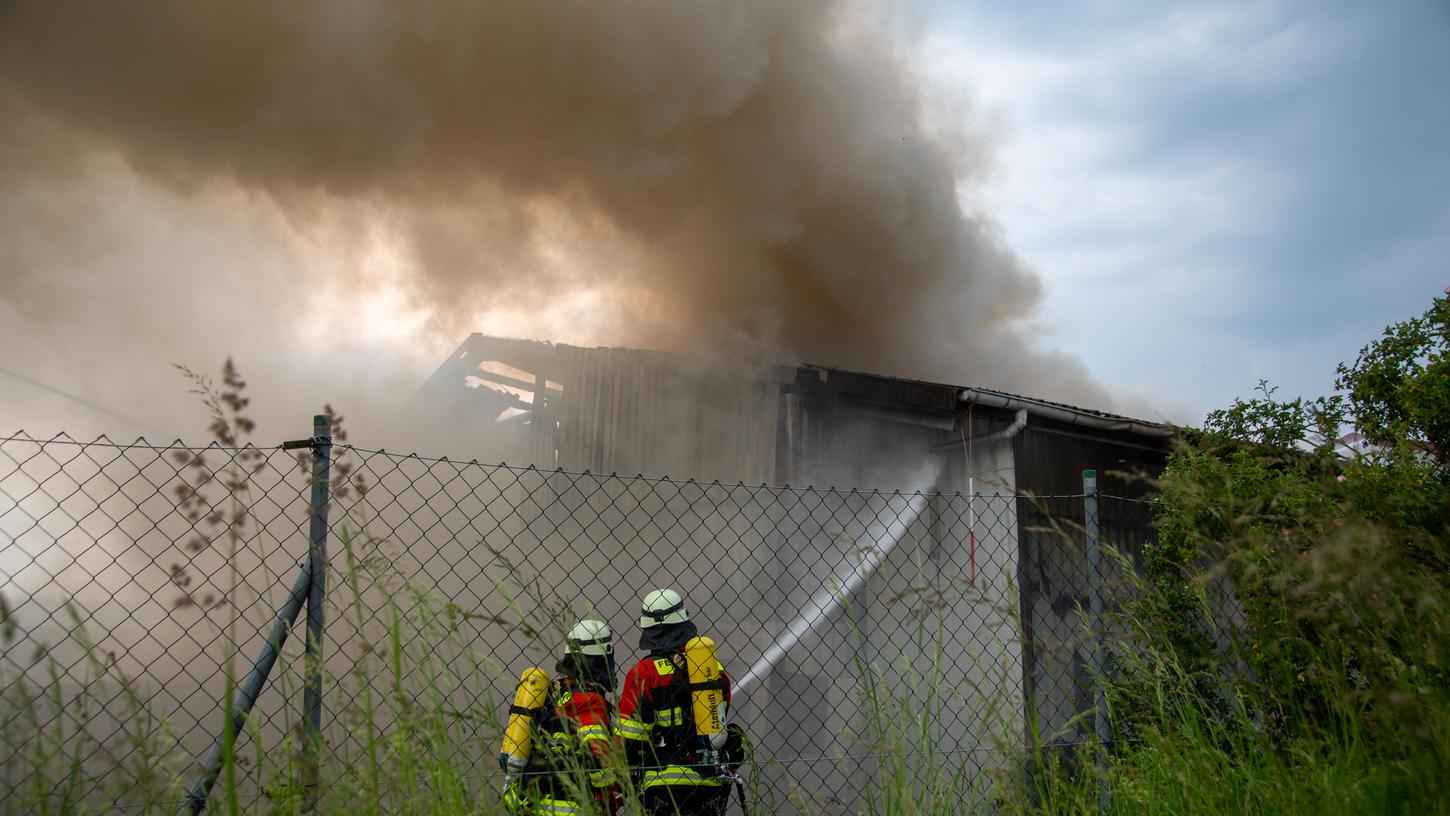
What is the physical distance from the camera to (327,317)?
31.2ft

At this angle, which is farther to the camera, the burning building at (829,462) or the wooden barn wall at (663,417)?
the wooden barn wall at (663,417)

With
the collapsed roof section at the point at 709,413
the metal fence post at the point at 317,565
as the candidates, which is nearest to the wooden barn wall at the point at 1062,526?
the collapsed roof section at the point at 709,413

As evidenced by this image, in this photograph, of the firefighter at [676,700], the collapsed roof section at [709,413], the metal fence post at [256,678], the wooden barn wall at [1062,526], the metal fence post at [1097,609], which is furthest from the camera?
the collapsed roof section at [709,413]

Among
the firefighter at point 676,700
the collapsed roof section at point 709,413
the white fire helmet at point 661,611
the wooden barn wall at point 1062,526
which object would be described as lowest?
the firefighter at point 676,700

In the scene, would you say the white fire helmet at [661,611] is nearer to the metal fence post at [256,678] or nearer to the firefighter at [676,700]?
the firefighter at [676,700]

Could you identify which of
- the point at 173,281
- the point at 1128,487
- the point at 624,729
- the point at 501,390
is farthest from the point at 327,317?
the point at 1128,487

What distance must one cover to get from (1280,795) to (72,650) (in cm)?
807

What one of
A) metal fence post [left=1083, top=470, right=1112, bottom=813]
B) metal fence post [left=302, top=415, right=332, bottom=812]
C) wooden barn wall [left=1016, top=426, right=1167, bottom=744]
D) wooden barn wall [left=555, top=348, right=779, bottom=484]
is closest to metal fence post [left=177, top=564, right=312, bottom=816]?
metal fence post [left=302, top=415, right=332, bottom=812]

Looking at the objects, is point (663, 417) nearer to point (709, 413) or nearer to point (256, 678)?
point (709, 413)

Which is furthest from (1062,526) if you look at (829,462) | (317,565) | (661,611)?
(317,565)

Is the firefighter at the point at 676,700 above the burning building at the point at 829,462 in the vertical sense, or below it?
below

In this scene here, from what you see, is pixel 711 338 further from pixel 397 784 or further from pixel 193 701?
pixel 397 784

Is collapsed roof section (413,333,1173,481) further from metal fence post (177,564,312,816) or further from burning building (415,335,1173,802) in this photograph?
metal fence post (177,564,312,816)

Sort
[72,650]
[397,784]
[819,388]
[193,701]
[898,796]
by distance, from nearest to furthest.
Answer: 1. [397,784]
2. [898,796]
3. [72,650]
4. [193,701]
5. [819,388]
